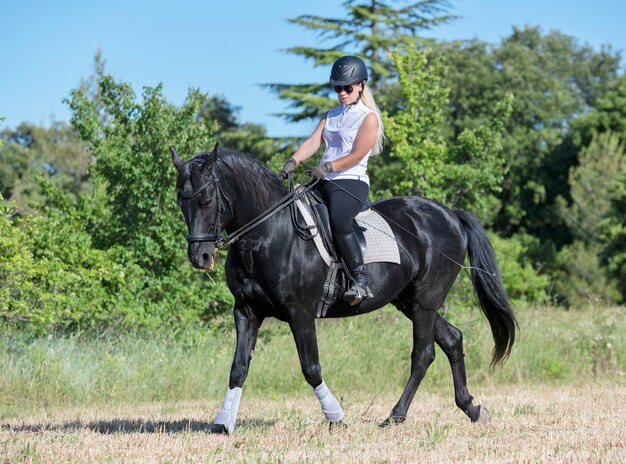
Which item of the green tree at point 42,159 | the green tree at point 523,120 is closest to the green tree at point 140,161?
the green tree at point 42,159

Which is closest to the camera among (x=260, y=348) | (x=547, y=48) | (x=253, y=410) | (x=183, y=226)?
(x=253, y=410)

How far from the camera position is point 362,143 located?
294 inches

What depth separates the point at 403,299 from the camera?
878 cm

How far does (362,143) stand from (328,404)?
7.53 feet

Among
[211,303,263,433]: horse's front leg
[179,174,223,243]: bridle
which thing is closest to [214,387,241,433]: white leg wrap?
[211,303,263,433]: horse's front leg

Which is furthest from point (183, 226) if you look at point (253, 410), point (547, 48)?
point (547, 48)

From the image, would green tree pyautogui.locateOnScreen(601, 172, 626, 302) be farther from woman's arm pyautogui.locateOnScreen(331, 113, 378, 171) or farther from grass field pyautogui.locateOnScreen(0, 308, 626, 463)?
woman's arm pyautogui.locateOnScreen(331, 113, 378, 171)

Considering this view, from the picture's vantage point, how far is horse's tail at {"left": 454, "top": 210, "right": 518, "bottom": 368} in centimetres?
920

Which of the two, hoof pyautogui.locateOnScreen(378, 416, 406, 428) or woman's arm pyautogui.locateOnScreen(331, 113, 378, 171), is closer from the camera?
woman's arm pyautogui.locateOnScreen(331, 113, 378, 171)

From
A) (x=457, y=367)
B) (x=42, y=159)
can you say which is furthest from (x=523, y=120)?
(x=457, y=367)

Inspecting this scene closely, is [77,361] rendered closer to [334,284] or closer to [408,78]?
[334,284]

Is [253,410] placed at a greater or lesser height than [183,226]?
lesser

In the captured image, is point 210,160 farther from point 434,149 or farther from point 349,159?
point 434,149

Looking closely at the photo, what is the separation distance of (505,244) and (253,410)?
30174mm
